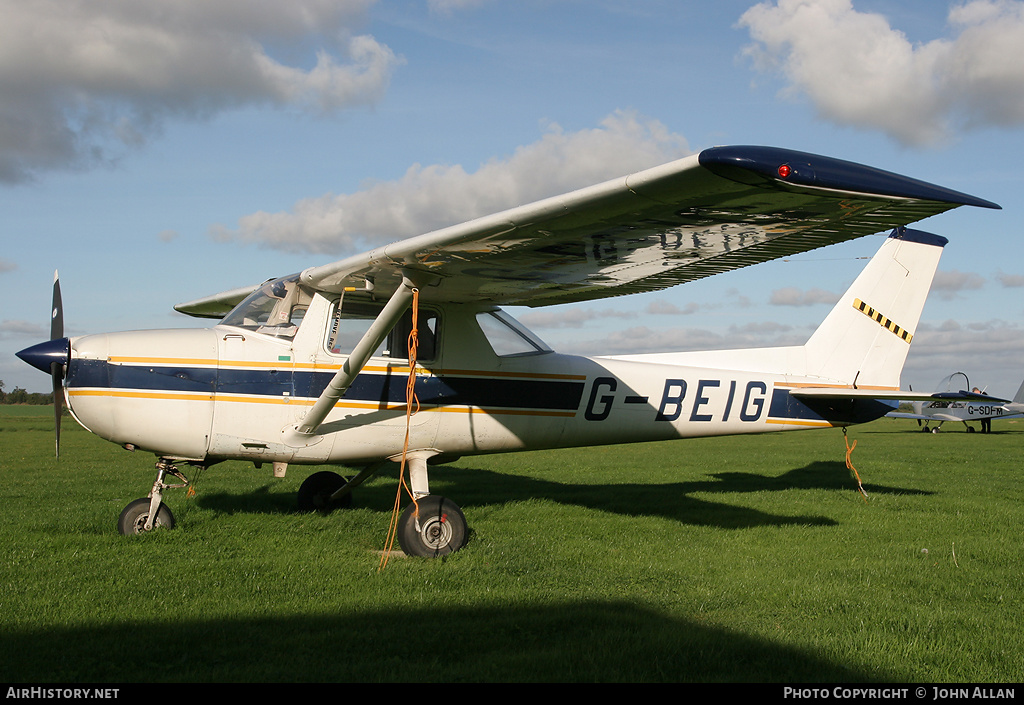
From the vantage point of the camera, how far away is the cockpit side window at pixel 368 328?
705cm

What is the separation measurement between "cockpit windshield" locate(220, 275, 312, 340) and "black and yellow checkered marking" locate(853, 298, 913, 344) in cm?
683

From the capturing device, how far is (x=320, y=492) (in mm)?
8594

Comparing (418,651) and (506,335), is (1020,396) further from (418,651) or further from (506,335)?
(418,651)

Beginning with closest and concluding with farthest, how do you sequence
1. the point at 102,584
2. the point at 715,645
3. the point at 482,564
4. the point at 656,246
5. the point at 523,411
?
the point at 715,645, the point at 102,584, the point at 656,246, the point at 482,564, the point at 523,411

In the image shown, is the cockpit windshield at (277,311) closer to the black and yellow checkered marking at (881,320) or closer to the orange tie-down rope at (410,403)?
the orange tie-down rope at (410,403)

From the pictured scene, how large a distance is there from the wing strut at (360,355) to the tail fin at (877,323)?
19.0 ft

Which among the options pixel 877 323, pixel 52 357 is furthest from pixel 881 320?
pixel 52 357

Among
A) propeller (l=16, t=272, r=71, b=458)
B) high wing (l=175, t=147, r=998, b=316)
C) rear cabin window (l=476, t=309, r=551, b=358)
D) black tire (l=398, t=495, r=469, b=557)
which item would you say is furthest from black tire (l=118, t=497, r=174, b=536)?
rear cabin window (l=476, t=309, r=551, b=358)

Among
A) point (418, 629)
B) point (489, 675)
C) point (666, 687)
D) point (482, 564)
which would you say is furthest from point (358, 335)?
point (666, 687)

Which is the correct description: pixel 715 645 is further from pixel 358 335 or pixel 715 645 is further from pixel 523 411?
pixel 358 335

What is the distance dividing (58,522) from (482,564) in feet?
15.0

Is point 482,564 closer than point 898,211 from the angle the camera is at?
No

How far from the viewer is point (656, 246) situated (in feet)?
18.1

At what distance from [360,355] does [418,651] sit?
2848 mm
